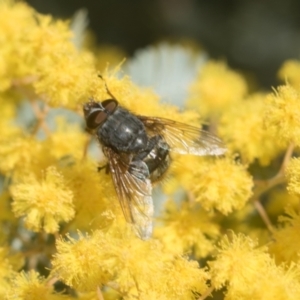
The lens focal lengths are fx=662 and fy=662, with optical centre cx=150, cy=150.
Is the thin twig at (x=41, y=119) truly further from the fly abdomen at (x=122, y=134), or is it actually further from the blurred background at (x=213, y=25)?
the blurred background at (x=213, y=25)

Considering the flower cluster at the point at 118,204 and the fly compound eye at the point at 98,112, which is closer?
the flower cluster at the point at 118,204

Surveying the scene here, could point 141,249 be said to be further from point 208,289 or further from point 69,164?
point 69,164

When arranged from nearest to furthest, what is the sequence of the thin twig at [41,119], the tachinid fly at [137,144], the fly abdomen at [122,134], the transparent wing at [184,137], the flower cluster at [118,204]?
the flower cluster at [118,204], the tachinid fly at [137,144], the fly abdomen at [122,134], the transparent wing at [184,137], the thin twig at [41,119]

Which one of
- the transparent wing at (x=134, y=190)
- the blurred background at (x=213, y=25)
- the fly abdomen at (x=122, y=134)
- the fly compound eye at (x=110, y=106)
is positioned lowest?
the blurred background at (x=213, y=25)

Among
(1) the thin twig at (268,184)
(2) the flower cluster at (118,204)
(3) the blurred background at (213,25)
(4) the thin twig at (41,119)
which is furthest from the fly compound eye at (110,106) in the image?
(3) the blurred background at (213,25)

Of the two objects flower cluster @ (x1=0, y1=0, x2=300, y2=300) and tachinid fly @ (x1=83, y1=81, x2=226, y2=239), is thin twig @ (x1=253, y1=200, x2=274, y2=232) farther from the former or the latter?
tachinid fly @ (x1=83, y1=81, x2=226, y2=239)

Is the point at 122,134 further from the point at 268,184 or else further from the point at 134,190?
the point at 268,184

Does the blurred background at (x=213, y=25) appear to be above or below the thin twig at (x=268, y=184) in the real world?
below

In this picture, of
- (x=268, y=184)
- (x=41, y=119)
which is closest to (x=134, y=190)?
(x=268, y=184)
